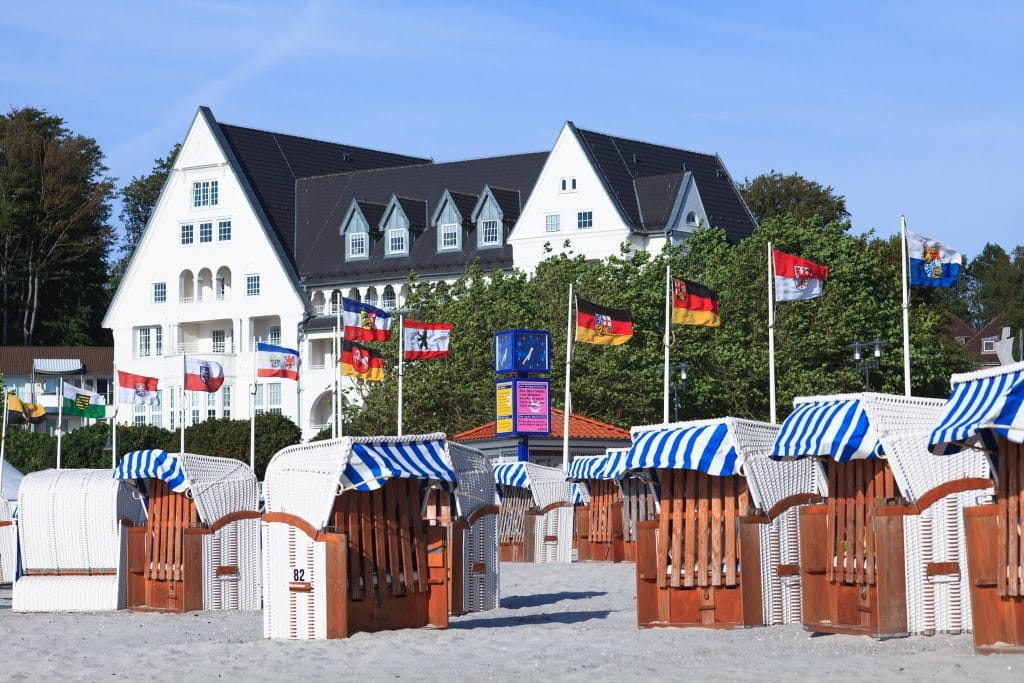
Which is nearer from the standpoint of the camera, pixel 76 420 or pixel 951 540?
pixel 951 540

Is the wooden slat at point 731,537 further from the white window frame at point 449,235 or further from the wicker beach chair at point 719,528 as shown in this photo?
the white window frame at point 449,235

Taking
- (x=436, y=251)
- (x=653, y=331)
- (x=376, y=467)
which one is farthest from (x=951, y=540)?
(x=436, y=251)

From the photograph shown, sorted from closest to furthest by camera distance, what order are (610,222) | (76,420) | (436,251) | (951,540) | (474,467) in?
(951,540) < (474,467) < (610,222) < (436,251) < (76,420)

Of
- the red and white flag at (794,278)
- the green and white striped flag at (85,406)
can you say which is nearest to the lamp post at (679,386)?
the red and white flag at (794,278)

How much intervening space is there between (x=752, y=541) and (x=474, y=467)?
464 centimetres

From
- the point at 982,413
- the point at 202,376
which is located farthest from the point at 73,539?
the point at 202,376

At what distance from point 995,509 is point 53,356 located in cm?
8915

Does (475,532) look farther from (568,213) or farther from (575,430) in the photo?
(568,213)

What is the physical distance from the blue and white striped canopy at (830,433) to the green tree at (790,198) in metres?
65.8

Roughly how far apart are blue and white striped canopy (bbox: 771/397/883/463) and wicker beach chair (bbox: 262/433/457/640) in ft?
13.1

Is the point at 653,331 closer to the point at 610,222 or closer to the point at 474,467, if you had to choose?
the point at 610,222

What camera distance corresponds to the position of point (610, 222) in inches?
2940

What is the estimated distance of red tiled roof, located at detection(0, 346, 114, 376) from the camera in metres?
96.4

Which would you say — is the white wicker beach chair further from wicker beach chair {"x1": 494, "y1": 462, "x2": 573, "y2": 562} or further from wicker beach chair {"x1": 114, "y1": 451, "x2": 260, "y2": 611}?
wicker beach chair {"x1": 494, "y1": 462, "x2": 573, "y2": 562}
